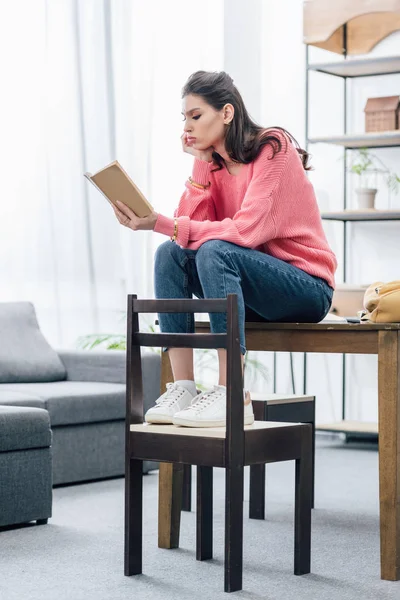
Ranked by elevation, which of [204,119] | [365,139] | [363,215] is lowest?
[363,215]

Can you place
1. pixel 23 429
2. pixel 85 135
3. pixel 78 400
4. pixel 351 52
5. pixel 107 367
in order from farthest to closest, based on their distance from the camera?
pixel 351 52
pixel 85 135
pixel 107 367
pixel 78 400
pixel 23 429

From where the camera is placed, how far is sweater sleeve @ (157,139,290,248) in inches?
93.6

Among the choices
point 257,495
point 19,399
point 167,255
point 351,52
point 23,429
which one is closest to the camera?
point 167,255

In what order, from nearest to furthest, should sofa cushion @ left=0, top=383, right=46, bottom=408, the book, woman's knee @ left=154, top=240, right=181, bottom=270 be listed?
1. the book
2. woman's knee @ left=154, top=240, right=181, bottom=270
3. sofa cushion @ left=0, top=383, right=46, bottom=408

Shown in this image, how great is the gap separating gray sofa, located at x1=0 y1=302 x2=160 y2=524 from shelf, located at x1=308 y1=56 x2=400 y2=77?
70.0 inches

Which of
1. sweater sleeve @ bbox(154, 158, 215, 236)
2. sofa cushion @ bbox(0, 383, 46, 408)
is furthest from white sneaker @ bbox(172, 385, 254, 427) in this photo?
sofa cushion @ bbox(0, 383, 46, 408)

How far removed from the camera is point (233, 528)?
2125 mm

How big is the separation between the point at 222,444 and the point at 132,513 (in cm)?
32

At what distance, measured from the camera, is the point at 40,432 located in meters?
3.03

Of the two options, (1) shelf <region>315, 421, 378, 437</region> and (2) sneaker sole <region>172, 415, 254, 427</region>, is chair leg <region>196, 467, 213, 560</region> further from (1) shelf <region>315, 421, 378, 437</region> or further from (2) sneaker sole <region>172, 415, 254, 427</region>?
(1) shelf <region>315, 421, 378, 437</region>

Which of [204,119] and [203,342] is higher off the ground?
[204,119]

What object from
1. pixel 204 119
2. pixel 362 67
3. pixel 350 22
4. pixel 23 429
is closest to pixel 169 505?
pixel 23 429

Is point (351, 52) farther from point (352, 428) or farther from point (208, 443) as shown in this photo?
point (208, 443)

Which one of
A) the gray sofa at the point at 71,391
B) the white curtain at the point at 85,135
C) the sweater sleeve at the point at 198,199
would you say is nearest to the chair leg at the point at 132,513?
the sweater sleeve at the point at 198,199
